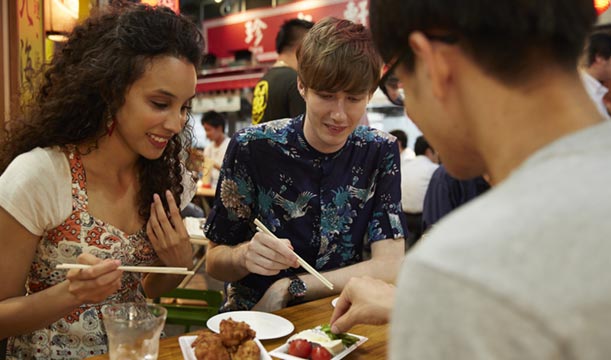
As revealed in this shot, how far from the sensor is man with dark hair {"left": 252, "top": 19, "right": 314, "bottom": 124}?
391 centimetres

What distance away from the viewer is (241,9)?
8945 mm

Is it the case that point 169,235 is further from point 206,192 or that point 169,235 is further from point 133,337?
point 206,192

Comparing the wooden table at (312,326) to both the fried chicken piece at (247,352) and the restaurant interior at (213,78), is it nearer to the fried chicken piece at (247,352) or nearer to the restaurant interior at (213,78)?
the restaurant interior at (213,78)

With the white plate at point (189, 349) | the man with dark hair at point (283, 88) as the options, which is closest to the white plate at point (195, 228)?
the man with dark hair at point (283, 88)

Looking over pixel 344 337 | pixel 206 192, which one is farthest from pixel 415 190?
pixel 344 337

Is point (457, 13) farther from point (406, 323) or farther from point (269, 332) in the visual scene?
point (269, 332)

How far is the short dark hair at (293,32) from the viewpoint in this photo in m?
4.21

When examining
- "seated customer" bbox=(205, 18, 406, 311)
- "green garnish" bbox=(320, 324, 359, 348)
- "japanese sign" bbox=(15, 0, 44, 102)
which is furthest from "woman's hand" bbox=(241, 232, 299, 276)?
"japanese sign" bbox=(15, 0, 44, 102)

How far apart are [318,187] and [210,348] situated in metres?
0.97

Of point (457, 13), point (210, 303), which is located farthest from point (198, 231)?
point (457, 13)

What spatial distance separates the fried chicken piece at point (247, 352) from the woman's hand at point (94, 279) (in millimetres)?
410

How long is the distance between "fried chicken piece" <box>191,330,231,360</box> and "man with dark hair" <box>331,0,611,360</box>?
2.52 feet

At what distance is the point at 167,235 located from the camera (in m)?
1.81

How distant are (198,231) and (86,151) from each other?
2.93 m
